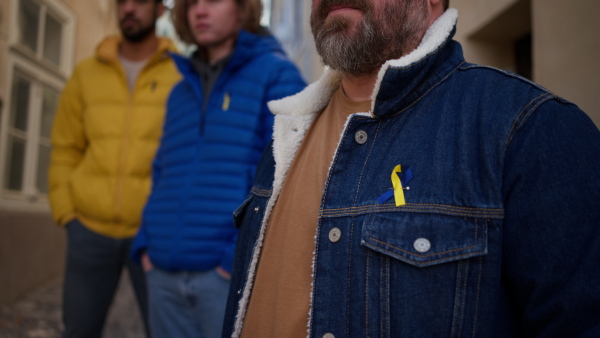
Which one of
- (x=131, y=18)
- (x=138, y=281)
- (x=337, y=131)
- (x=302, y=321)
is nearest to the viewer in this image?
(x=302, y=321)

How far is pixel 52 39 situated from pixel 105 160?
16.7 feet

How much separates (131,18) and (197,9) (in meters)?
0.87

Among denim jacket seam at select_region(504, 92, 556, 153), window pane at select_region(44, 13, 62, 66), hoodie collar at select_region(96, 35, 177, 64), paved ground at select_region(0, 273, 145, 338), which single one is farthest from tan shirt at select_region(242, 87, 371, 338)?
window pane at select_region(44, 13, 62, 66)

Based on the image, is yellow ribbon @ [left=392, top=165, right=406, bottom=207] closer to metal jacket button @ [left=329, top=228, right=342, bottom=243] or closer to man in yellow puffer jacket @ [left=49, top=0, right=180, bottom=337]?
metal jacket button @ [left=329, top=228, right=342, bottom=243]

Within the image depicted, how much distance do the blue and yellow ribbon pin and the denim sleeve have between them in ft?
0.70

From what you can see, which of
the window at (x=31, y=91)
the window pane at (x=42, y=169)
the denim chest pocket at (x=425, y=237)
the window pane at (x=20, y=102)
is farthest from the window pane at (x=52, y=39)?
the denim chest pocket at (x=425, y=237)

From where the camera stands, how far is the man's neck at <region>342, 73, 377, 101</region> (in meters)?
1.48

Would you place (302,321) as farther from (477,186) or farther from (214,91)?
(214,91)

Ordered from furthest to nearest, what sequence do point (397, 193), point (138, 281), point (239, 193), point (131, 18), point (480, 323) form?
1. point (131, 18)
2. point (138, 281)
3. point (239, 193)
4. point (397, 193)
5. point (480, 323)

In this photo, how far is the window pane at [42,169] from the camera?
6.63 meters

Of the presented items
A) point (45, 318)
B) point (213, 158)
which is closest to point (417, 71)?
point (213, 158)

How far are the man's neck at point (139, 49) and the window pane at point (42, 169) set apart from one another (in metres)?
4.11

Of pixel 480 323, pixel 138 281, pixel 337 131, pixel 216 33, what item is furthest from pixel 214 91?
pixel 480 323

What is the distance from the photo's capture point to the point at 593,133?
104 cm
